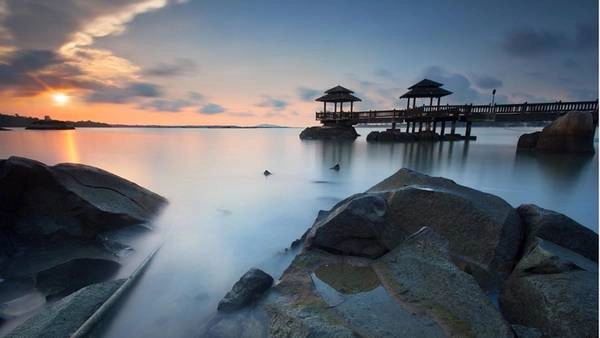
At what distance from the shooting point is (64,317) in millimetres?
2639

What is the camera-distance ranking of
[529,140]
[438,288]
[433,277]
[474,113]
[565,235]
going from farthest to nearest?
[474,113] → [529,140] → [565,235] → [433,277] → [438,288]

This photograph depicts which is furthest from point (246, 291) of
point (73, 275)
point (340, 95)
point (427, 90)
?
point (340, 95)

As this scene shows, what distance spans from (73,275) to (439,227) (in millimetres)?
5389

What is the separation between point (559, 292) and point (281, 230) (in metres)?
4.67

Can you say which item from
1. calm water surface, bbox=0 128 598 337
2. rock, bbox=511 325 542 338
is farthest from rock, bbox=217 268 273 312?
rock, bbox=511 325 542 338

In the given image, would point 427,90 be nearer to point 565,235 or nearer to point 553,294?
point 565,235

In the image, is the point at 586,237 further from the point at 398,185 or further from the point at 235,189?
the point at 235,189

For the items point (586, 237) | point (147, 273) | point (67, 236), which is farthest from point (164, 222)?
point (586, 237)

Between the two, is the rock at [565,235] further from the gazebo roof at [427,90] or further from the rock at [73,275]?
the gazebo roof at [427,90]

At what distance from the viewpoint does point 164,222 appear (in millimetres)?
6160

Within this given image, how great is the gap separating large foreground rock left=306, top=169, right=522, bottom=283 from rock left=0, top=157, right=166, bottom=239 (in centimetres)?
413

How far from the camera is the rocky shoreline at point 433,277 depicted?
212 centimetres

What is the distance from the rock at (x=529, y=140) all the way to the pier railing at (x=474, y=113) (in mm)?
2189

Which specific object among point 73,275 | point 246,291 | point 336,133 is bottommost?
point 73,275
